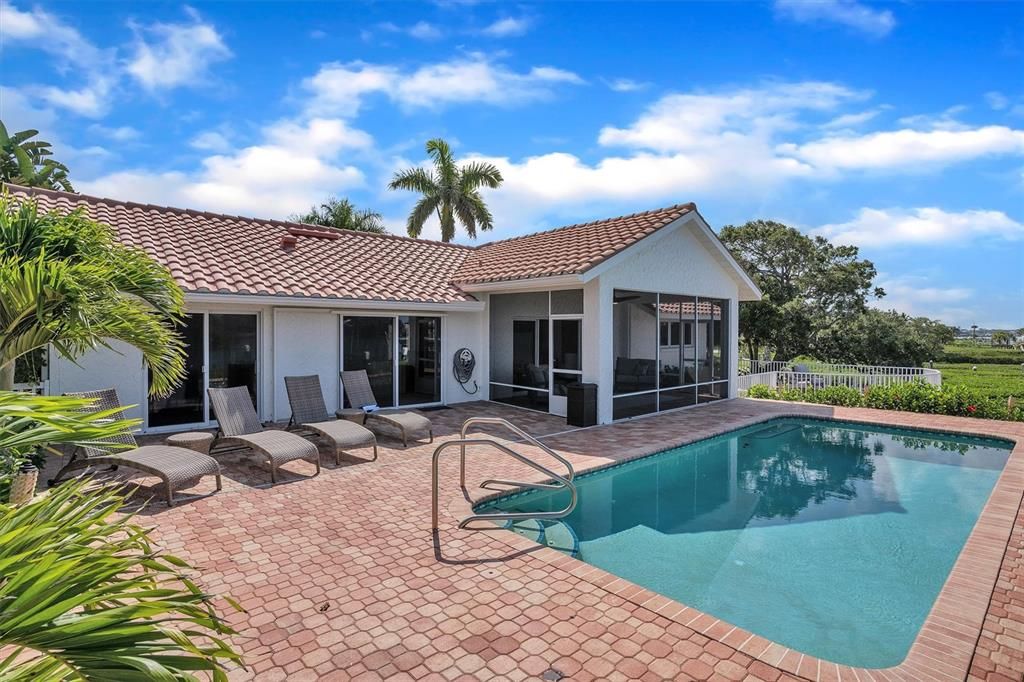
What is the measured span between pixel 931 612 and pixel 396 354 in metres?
12.5

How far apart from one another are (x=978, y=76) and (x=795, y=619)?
1722 centimetres

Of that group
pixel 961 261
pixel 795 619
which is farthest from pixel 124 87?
pixel 961 261

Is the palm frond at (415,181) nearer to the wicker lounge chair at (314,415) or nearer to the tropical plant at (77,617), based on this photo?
the wicker lounge chair at (314,415)

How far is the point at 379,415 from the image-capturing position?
11578mm

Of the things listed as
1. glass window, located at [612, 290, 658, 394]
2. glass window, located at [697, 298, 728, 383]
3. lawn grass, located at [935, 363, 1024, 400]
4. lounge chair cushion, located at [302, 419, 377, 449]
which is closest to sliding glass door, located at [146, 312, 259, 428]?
lounge chair cushion, located at [302, 419, 377, 449]

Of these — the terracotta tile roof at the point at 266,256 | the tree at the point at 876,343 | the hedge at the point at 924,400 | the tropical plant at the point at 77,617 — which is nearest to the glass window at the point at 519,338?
the terracotta tile roof at the point at 266,256

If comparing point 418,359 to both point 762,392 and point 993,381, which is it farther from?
point 993,381

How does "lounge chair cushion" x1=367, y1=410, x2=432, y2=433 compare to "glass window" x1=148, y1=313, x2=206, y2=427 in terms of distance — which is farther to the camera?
"glass window" x1=148, y1=313, x2=206, y2=427

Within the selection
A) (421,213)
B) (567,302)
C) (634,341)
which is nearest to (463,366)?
(567,302)

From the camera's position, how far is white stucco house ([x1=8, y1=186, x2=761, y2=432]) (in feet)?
39.8

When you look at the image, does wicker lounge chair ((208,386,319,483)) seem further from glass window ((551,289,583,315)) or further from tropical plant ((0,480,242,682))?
glass window ((551,289,583,315))

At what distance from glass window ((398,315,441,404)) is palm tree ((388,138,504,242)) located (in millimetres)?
20178

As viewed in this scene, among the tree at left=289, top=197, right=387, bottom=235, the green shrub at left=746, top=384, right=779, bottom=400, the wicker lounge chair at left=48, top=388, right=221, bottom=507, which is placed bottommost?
the green shrub at left=746, top=384, right=779, bottom=400

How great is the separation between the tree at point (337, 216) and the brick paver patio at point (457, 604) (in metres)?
27.2
